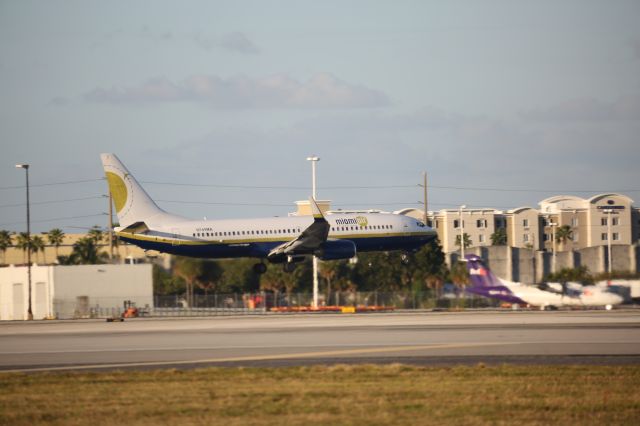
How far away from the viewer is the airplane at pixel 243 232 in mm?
77250

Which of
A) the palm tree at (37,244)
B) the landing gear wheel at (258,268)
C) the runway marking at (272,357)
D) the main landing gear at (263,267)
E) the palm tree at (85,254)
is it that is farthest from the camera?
the palm tree at (37,244)

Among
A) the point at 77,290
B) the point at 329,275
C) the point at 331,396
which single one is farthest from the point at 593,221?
the point at 331,396

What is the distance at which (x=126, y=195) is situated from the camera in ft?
262

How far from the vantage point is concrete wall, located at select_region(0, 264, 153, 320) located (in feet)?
291

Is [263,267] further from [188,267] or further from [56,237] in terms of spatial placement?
[56,237]

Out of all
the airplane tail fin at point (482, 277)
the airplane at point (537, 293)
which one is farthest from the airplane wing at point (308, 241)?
the airplane at point (537, 293)

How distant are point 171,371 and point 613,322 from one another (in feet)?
99.1

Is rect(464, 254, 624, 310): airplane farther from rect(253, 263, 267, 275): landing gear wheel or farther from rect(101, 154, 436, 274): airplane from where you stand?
rect(253, 263, 267, 275): landing gear wheel

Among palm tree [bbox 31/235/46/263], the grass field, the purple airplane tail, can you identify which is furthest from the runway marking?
palm tree [bbox 31/235/46/263]

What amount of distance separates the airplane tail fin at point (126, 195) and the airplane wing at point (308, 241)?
9396mm

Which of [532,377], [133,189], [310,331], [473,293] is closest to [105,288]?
[133,189]

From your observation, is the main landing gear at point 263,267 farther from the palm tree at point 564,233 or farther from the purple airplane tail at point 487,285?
the palm tree at point 564,233

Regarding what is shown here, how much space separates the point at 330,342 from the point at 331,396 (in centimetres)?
1838

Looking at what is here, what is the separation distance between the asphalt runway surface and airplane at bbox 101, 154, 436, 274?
14.6 metres
